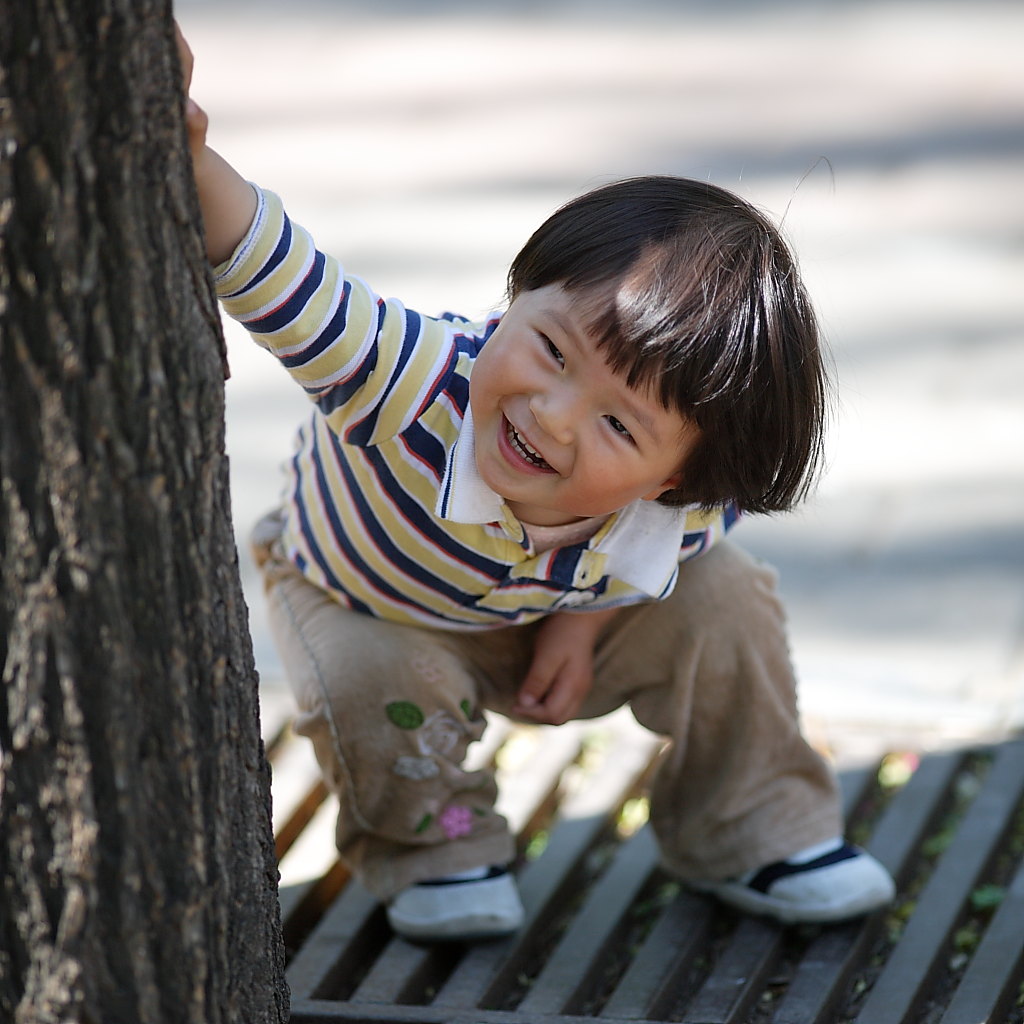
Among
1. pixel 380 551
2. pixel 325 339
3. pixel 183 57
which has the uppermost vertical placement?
pixel 183 57

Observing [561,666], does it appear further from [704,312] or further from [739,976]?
[704,312]

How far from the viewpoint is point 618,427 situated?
142 cm

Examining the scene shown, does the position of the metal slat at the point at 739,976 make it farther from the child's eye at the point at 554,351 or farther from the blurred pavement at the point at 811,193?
the child's eye at the point at 554,351

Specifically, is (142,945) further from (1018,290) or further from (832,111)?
(832,111)

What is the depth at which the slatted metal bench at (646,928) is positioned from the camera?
1631 mm

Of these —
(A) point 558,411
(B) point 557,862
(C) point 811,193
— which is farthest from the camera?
(C) point 811,193

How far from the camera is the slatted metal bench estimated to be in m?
1.63

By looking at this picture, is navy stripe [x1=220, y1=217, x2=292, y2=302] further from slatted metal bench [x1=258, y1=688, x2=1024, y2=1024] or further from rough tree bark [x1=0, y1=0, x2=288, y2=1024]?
slatted metal bench [x1=258, y1=688, x2=1024, y2=1024]

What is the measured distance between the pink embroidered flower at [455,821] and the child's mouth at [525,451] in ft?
1.54

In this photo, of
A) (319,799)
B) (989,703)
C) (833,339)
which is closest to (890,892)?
(989,703)

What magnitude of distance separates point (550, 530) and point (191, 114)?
0.57 m

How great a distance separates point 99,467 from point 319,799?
1075mm

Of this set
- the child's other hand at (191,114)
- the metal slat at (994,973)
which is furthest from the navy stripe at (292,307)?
the metal slat at (994,973)

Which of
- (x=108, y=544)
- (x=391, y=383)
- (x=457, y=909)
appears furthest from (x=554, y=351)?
(x=457, y=909)
